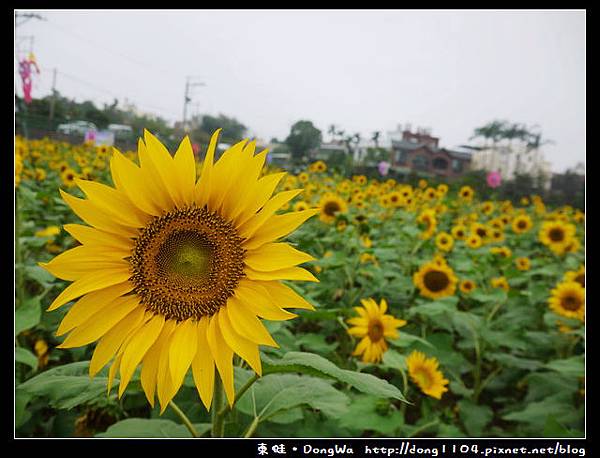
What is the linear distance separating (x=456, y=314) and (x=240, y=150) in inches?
69.8

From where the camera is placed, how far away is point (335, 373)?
28.7 inches

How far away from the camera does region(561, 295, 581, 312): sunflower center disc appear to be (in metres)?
2.27

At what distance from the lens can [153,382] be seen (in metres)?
0.76

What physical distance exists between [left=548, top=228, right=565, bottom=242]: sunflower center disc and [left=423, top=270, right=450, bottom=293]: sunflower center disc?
69.2 inches

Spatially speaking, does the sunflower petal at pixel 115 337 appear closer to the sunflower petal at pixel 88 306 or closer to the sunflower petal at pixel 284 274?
the sunflower petal at pixel 88 306

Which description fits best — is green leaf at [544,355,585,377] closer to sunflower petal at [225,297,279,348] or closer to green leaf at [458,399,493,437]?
green leaf at [458,399,493,437]

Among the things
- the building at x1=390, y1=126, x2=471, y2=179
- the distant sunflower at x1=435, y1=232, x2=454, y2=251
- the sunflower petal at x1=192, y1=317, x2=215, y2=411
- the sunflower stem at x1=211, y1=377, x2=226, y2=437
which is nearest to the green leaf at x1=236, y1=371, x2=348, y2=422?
the sunflower stem at x1=211, y1=377, x2=226, y2=437

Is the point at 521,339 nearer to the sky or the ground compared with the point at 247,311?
nearer to the ground

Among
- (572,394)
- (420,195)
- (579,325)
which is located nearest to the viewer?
(572,394)

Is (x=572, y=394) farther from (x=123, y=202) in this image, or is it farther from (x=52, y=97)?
(x=52, y=97)

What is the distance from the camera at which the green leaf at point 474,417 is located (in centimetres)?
185

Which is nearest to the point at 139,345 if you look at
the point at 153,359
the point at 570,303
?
the point at 153,359

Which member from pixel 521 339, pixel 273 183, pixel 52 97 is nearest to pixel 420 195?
pixel 521 339

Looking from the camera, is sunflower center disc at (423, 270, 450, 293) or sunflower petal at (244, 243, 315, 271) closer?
sunflower petal at (244, 243, 315, 271)
